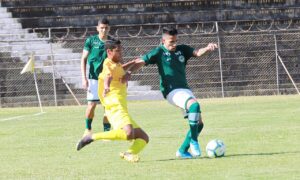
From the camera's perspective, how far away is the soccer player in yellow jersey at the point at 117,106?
11.6 m

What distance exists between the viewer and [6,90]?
3194 cm

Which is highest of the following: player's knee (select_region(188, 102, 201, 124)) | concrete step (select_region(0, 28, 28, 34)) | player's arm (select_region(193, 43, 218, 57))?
player's arm (select_region(193, 43, 218, 57))

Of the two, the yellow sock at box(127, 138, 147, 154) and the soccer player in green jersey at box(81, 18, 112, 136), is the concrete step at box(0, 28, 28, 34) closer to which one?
the soccer player in green jersey at box(81, 18, 112, 136)

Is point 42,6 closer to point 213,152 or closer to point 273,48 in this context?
point 273,48

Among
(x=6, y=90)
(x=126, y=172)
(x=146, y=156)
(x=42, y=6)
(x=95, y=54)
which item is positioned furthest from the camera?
(x=42, y=6)

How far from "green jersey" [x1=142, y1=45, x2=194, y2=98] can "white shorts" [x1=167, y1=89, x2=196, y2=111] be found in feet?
0.33

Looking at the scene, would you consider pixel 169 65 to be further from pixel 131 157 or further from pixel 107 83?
pixel 131 157

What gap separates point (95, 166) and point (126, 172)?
87cm

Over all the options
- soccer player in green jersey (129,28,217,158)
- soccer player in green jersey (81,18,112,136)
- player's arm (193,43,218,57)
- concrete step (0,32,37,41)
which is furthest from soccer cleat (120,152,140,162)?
concrete step (0,32,37,41)

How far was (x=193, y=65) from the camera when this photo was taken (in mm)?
32719

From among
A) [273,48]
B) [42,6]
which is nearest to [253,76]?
[273,48]

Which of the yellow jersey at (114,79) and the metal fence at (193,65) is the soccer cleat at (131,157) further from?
the metal fence at (193,65)

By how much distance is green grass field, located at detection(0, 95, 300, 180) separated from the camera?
10.3 metres

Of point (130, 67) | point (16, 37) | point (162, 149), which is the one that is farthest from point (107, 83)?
point (16, 37)
